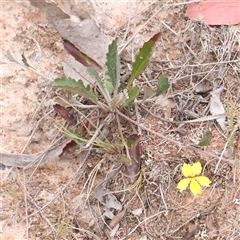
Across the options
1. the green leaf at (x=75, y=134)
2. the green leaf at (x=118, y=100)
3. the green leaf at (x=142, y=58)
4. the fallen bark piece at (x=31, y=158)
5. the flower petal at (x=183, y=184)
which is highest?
the green leaf at (x=142, y=58)

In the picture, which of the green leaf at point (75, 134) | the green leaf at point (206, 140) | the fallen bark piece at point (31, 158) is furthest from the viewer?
the fallen bark piece at point (31, 158)

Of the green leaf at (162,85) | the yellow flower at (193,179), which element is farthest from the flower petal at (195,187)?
the green leaf at (162,85)

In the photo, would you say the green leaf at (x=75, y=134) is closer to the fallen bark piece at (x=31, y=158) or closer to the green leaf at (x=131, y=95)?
the fallen bark piece at (x=31, y=158)

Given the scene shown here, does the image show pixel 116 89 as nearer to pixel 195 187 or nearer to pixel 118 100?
pixel 118 100

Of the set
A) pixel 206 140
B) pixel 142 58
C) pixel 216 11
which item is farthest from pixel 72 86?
pixel 216 11

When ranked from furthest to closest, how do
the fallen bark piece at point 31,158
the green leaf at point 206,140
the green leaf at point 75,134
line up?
1. the fallen bark piece at point 31,158
2. the green leaf at point 75,134
3. the green leaf at point 206,140

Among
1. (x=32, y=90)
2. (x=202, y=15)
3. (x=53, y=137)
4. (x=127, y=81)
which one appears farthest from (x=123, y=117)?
(x=202, y=15)
